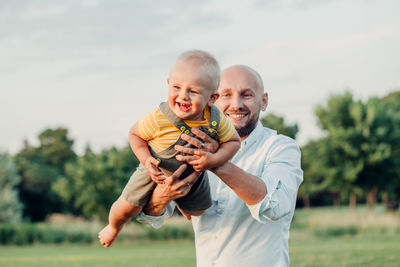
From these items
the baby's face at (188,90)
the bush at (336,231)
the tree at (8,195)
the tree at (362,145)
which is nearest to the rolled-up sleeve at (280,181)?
the baby's face at (188,90)

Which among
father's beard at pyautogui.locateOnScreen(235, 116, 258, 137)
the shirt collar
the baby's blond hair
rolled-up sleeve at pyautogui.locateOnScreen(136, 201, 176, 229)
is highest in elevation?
the baby's blond hair

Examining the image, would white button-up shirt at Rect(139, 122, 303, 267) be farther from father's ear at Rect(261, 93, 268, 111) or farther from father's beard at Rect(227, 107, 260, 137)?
father's ear at Rect(261, 93, 268, 111)

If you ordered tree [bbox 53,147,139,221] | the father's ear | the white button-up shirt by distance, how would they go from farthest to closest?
1. tree [bbox 53,147,139,221]
2. the father's ear
3. the white button-up shirt

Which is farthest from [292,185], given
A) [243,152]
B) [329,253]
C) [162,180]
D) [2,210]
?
[2,210]

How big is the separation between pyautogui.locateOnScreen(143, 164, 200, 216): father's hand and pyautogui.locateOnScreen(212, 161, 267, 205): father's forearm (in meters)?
0.19

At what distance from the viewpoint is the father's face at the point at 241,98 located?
3658 millimetres

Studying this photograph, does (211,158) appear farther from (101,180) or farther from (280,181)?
(101,180)

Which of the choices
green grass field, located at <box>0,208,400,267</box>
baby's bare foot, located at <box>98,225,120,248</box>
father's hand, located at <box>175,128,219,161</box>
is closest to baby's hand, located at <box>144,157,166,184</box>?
father's hand, located at <box>175,128,219,161</box>

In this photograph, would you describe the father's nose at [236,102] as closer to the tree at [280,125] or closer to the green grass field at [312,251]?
the green grass field at [312,251]

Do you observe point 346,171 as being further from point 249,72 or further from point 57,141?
point 57,141

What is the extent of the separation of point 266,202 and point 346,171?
25.8 metres

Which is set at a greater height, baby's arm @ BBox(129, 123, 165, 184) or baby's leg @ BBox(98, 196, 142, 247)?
baby's arm @ BBox(129, 123, 165, 184)

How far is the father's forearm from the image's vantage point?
9.32 feet

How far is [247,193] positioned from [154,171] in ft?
1.91
